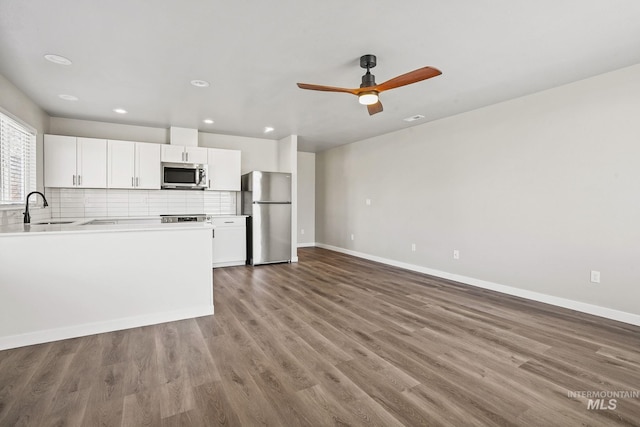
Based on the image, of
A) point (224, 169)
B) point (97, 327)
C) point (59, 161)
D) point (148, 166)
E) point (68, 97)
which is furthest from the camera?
point (224, 169)

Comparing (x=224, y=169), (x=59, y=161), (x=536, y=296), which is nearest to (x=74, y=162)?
(x=59, y=161)

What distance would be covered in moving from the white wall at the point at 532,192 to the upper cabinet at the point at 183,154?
11.0 feet

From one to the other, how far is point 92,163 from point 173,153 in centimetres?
116

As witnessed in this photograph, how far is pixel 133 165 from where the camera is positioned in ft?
16.6

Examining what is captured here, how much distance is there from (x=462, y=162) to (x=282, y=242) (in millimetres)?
3344

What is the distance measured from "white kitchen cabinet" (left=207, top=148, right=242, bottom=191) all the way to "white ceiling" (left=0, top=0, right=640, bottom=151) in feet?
5.02

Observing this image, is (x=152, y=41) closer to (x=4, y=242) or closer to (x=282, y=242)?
(x=4, y=242)

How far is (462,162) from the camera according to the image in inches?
178

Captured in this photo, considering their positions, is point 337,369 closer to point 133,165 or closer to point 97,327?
point 97,327

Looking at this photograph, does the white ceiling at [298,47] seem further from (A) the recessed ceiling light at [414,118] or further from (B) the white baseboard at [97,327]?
(B) the white baseboard at [97,327]

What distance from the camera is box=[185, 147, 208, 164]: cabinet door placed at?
545 cm

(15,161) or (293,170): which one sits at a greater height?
(293,170)

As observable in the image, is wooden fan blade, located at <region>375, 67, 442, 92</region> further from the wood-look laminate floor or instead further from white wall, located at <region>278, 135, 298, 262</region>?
white wall, located at <region>278, 135, 298, 262</region>

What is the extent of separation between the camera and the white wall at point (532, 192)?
3.07 m
